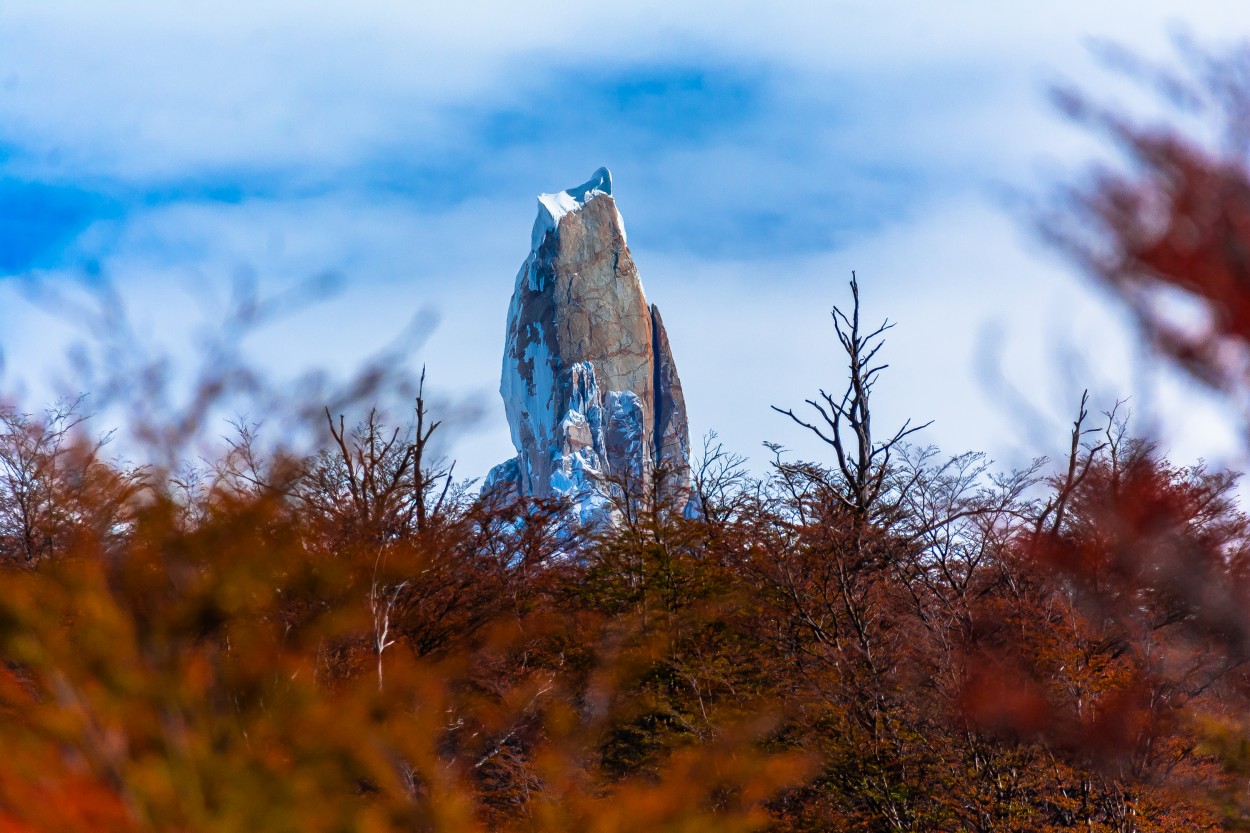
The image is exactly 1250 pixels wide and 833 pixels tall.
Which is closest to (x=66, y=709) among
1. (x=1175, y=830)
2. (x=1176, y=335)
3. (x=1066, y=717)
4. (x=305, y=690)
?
(x=305, y=690)

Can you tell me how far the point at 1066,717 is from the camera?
818 centimetres

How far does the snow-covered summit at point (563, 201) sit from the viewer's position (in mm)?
80812

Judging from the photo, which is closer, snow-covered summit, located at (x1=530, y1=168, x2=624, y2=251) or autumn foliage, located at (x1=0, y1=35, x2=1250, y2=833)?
autumn foliage, located at (x1=0, y1=35, x2=1250, y2=833)

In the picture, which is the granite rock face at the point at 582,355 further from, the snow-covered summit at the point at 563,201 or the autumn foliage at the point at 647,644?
the autumn foliage at the point at 647,644

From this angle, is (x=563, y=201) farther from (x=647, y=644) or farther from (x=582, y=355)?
(x=647, y=644)

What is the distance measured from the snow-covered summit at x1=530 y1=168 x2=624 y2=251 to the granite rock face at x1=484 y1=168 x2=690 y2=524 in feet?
0.28

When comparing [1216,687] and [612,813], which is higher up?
[612,813]

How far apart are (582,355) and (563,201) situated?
13.3 metres

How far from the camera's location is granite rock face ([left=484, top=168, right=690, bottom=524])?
7831 cm

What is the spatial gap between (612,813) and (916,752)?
7.13m

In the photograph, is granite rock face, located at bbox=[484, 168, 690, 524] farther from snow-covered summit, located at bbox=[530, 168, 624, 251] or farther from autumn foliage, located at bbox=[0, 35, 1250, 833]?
autumn foliage, located at bbox=[0, 35, 1250, 833]

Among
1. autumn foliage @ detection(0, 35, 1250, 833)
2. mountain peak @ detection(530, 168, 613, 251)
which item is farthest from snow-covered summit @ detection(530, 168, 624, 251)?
autumn foliage @ detection(0, 35, 1250, 833)

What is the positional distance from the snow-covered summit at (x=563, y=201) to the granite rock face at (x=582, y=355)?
0.08 m

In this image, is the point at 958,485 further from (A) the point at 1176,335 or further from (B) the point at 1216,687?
(A) the point at 1176,335
